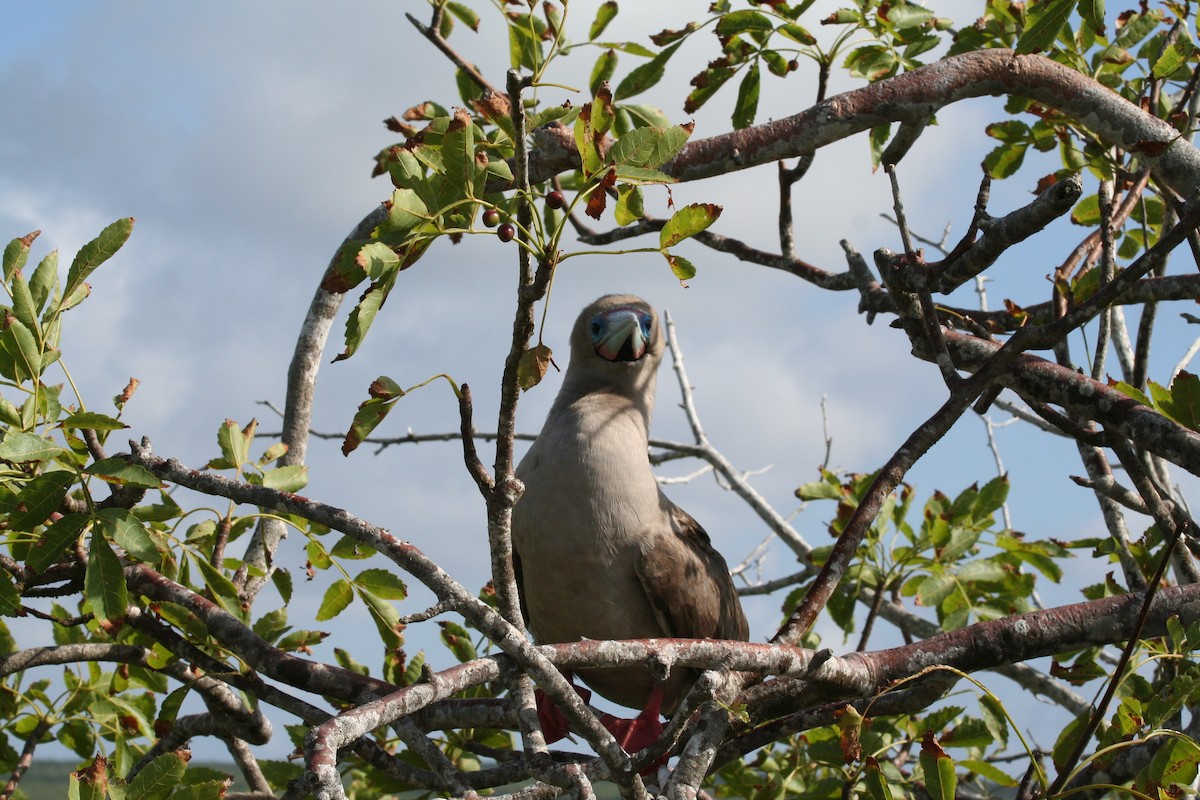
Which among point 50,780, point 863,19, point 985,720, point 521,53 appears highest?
point 50,780

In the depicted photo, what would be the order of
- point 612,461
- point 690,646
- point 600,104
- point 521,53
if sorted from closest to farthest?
1. point 600,104
2. point 690,646
3. point 521,53
4. point 612,461

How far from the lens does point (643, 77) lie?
4.24 metres

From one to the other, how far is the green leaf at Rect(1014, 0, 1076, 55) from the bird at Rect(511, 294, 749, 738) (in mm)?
2030

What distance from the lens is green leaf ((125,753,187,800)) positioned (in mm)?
2635

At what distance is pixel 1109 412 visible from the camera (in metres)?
3.51

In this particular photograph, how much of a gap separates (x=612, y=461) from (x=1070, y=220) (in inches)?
94.3

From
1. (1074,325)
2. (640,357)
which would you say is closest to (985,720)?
(1074,325)

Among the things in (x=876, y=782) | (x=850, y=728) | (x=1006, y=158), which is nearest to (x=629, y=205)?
(x=850, y=728)

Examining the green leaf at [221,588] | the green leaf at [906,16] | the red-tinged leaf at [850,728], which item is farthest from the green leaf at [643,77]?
the red-tinged leaf at [850,728]

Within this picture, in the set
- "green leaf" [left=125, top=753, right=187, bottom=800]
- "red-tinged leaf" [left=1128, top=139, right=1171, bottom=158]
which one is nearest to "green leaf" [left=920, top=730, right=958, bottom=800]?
"green leaf" [left=125, top=753, right=187, bottom=800]

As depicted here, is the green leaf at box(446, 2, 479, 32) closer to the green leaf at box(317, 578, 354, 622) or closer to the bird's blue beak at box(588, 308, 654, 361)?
the bird's blue beak at box(588, 308, 654, 361)

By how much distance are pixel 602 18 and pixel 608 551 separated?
1963mm

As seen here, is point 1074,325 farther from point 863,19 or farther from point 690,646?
point 863,19

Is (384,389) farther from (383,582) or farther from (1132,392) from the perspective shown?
(1132,392)
